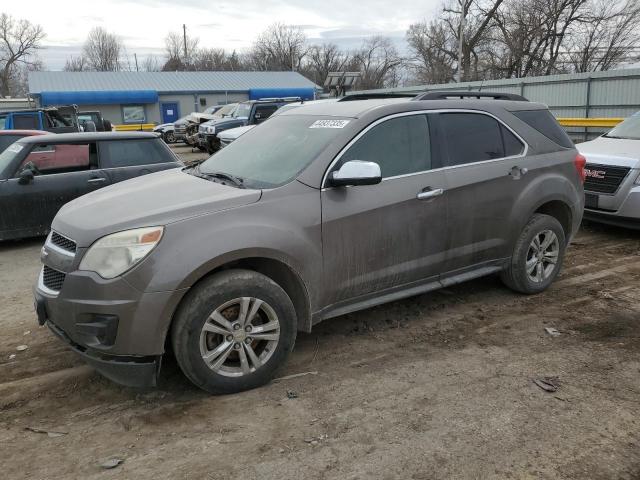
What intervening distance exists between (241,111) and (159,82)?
87.7 ft

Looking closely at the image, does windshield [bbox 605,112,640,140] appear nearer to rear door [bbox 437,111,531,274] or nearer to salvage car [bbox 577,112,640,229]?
salvage car [bbox 577,112,640,229]

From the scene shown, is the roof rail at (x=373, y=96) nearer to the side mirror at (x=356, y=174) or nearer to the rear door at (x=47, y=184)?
the side mirror at (x=356, y=174)

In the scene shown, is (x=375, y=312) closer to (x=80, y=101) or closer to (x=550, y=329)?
(x=550, y=329)

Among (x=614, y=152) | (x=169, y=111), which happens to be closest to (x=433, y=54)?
(x=169, y=111)

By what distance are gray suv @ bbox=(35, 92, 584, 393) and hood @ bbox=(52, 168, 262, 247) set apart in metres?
0.01

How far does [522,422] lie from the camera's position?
10.2 ft

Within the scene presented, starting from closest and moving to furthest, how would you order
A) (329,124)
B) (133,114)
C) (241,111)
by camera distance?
(329,124)
(241,111)
(133,114)

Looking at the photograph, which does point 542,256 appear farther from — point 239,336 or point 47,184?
point 47,184

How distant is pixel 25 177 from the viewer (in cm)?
725

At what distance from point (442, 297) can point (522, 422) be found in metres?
2.14

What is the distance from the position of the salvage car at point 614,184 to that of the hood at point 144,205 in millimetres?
5536

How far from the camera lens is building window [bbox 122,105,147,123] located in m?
40.1

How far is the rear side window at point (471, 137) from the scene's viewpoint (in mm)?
4387

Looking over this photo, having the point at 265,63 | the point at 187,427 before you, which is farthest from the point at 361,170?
the point at 265,63
